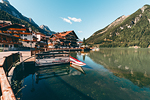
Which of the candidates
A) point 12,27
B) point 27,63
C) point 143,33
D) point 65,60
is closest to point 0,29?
point 12,27

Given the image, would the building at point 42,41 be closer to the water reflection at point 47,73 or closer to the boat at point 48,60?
the boat at point 48,60

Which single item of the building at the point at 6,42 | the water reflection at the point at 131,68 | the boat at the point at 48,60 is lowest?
the water reflection at the point at 131,68

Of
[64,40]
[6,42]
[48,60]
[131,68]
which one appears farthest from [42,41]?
[131,68]

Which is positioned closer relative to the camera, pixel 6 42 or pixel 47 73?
pixel 47 73

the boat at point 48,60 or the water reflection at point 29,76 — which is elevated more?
the boat at point 48,60

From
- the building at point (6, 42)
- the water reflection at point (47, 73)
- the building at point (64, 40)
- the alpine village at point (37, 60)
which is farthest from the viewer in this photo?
the building at point (64, 40)

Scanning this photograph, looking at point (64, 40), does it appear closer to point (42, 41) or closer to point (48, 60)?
point (42, 41)

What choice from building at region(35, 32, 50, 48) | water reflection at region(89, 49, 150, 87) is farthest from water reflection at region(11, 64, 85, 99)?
building at region(35, 32, 50, 48)

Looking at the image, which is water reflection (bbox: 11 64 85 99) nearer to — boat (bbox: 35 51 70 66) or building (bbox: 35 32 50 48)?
boat (bbox: 35 51 70 66)

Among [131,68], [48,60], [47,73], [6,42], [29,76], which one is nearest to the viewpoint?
[29,76]

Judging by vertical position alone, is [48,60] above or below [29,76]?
above

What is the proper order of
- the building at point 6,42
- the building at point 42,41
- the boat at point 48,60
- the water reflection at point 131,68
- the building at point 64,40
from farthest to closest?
the building at point 64,40, the building at point 42,41, the building at point 6,42, the boat at point 48,60, the water reflection at point 131,68

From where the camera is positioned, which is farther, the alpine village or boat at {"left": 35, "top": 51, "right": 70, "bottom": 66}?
boat at {"left": 35, "top": 51, "right": 70, "bottom": 66}

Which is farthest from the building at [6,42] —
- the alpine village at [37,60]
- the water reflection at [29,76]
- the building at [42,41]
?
the water reflection at [29,76]
